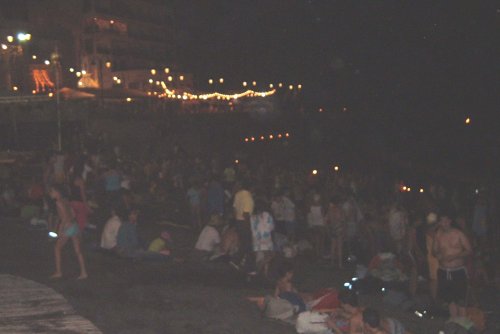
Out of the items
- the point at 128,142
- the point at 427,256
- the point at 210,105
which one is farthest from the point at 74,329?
the point at 210,105

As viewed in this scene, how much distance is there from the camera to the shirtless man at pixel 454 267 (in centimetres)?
1062

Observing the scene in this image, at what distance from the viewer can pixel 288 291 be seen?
36.2 feet

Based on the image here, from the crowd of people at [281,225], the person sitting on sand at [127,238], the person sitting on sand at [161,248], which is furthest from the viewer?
the person sitting on sand at [161,248]

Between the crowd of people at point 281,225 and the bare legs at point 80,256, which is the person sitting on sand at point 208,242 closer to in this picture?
the crowd of people at point 281,225

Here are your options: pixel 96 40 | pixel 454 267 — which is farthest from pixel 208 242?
pixel 96 40

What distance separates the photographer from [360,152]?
206 feet

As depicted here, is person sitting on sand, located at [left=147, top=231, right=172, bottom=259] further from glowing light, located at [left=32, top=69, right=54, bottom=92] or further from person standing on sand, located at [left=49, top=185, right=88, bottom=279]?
glowing light, located at [left=32, top=69, right=54, bottom=92]

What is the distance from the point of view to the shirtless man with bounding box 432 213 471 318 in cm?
1062

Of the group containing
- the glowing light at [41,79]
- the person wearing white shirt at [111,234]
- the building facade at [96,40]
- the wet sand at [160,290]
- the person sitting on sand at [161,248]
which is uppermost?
the building facade at [96,40]

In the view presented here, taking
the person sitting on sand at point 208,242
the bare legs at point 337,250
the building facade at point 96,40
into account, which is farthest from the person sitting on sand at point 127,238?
the building facade at point 96,40

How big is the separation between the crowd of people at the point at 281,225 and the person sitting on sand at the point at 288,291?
0.06ft

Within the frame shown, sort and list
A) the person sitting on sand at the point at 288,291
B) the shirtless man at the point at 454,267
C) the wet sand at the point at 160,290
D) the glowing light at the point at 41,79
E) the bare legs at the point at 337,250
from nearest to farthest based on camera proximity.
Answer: the wet sand at the point at 160,290 → the shirtless man at the point at 454,267 → the person sitting on sand at the point at 288,291 → the bare legs at the point at 337,250 → the glowing light at the point at 41,79

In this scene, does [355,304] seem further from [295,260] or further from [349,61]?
[349,61]

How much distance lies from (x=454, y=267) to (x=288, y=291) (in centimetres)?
228
